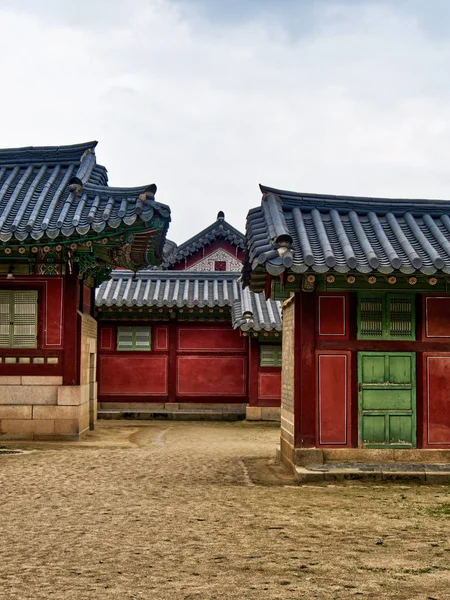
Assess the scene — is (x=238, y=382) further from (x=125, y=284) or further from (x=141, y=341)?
(x=125, y=284)

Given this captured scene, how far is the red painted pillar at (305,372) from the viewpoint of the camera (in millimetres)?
11523

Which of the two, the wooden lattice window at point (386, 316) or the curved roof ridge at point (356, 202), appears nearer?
the wooden lattice window at point (386, 316)

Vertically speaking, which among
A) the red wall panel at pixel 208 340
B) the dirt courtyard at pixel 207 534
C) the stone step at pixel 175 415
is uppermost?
the red wall panel at pixel 208 340

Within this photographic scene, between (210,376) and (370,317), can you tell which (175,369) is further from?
(370,317)

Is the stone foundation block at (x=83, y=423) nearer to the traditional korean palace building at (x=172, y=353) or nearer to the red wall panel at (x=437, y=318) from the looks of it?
the red wall panel at (x=437, y=318)

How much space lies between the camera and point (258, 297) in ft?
87.8

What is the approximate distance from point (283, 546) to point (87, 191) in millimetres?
10881

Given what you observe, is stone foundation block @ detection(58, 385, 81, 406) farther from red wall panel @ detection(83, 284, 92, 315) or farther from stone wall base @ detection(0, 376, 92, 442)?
red wall panel @ detection(83, 284, 92, 315)

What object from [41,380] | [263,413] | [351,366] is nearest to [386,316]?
[351,366]

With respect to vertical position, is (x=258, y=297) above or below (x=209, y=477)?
above

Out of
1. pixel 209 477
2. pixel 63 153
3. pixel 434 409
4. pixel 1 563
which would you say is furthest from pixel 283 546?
pixel 63 153

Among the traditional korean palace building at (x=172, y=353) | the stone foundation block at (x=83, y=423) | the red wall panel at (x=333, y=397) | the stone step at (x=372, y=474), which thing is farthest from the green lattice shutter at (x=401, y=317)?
the traditional korean palace building at (x=172, y=353)

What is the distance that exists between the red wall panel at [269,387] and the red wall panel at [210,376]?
172cm

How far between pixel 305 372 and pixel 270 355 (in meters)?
13.6
